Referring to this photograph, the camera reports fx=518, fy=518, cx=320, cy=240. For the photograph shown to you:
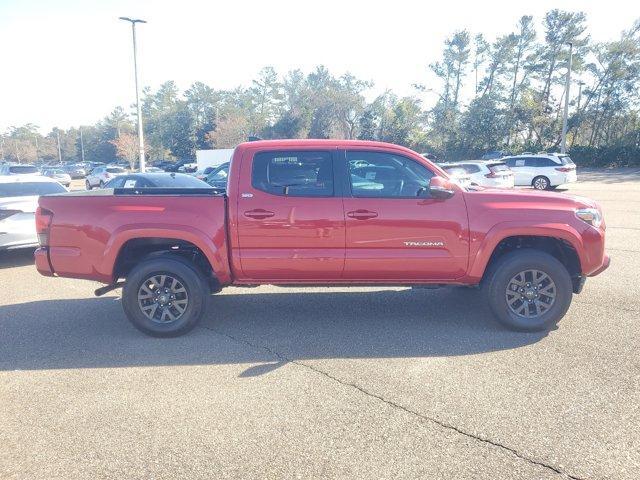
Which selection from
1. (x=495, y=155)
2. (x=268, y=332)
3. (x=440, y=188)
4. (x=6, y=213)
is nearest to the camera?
(x=440, y=188)

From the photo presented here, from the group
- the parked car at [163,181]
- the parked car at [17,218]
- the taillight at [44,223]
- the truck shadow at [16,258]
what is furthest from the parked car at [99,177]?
the taillight at [44,223]

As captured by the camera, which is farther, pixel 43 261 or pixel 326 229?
pixel 43 261

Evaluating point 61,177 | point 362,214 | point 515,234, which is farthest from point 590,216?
point 61,177

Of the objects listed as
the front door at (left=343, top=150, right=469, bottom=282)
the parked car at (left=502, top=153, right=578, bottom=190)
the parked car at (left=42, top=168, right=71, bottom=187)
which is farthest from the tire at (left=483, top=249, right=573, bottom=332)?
the parked car at (left=42, top=168, right=71, bottom=187)

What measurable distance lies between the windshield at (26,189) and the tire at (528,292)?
784 centimetres

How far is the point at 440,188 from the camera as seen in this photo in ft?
16.2

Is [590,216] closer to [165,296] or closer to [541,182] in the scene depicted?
[165,296]

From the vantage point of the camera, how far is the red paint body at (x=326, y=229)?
200 inches

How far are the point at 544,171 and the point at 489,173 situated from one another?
210 inches

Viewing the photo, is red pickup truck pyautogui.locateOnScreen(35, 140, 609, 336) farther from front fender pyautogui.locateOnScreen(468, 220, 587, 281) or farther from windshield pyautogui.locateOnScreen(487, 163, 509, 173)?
windshield pyautogui.locateOnScreen(487, 163, 509, 173)

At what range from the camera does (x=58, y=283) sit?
770 centimetres

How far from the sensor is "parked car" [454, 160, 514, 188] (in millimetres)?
19406

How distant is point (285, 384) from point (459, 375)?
4.66 ft

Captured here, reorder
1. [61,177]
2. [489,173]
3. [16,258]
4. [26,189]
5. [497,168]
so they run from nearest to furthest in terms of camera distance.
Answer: [26,189] → [16,258] → [489,173] → [497,168] → [61,177]
